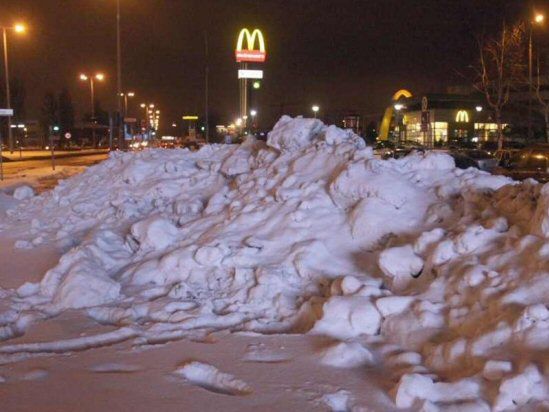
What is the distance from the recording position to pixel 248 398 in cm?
509

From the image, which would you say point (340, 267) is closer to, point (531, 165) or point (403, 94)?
point (531, 165)

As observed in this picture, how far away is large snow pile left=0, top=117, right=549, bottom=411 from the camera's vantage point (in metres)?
5.30

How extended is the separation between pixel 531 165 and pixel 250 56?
60388mm

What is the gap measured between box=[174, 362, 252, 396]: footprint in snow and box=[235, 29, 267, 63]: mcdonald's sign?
70.9m

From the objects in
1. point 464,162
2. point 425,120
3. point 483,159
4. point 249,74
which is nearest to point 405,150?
point 483,159

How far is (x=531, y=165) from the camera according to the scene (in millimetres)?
18141

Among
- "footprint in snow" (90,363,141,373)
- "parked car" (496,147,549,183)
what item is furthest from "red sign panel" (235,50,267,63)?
"footprint in snow" (90,363,141,373)

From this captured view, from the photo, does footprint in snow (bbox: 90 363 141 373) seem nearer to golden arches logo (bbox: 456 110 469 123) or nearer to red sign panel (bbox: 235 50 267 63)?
golden arches logo (bbox: 456 110 469 123)

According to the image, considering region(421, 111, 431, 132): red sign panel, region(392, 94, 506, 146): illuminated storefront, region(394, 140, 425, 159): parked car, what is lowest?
region(394, 140, 425, 159): parked car

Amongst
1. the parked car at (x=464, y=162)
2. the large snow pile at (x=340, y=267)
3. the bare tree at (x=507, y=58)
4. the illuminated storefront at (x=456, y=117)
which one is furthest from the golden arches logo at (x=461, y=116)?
the large snow pile at (x=340, y=267)

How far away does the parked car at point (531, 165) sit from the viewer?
696 inches

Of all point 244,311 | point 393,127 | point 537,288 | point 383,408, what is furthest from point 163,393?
point 393,127

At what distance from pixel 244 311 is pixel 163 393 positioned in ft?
7.56

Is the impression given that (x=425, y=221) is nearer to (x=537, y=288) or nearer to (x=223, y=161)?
(x=537, y=288)
